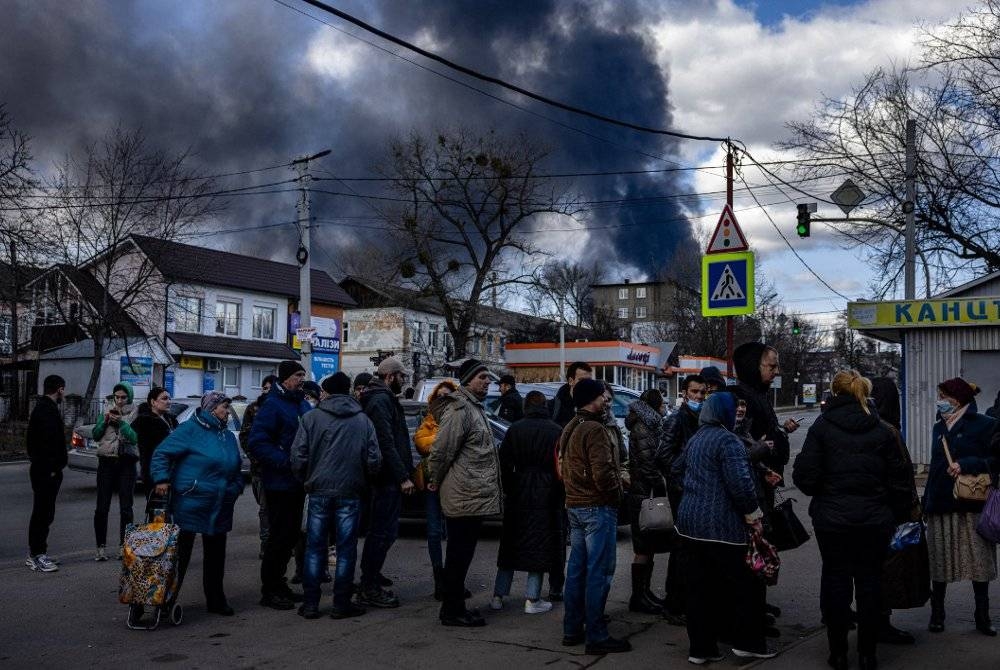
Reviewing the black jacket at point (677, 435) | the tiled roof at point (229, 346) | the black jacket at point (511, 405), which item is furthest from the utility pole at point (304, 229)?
the tiled roof at point (229, 346)

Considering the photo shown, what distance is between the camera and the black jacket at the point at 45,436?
9.53 metres

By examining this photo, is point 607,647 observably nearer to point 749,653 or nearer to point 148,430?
point 749,653

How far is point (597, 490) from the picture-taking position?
6.66 m

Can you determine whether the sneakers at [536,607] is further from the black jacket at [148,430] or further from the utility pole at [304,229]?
the utility pole at [304,229]

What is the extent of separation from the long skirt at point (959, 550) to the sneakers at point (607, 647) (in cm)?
245

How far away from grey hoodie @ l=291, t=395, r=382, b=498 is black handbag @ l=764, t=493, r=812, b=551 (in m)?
3.02

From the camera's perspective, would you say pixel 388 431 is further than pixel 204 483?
Yes

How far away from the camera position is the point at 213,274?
50031 millimetres

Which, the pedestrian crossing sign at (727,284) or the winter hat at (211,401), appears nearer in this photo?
the winter hat at (211,401)

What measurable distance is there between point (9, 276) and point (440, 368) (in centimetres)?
4002

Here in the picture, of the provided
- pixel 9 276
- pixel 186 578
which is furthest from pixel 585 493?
pixel 9 276

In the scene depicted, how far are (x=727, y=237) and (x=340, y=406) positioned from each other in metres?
5.64

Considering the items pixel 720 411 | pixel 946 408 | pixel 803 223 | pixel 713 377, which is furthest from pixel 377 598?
pixel 803 223

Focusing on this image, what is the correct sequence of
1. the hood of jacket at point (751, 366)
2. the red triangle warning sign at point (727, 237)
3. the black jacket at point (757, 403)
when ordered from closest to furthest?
the black jacket at point (757, 403) → the hood of jacket at point (751, 366) → the red triangle warning sign at point (727, 237)
